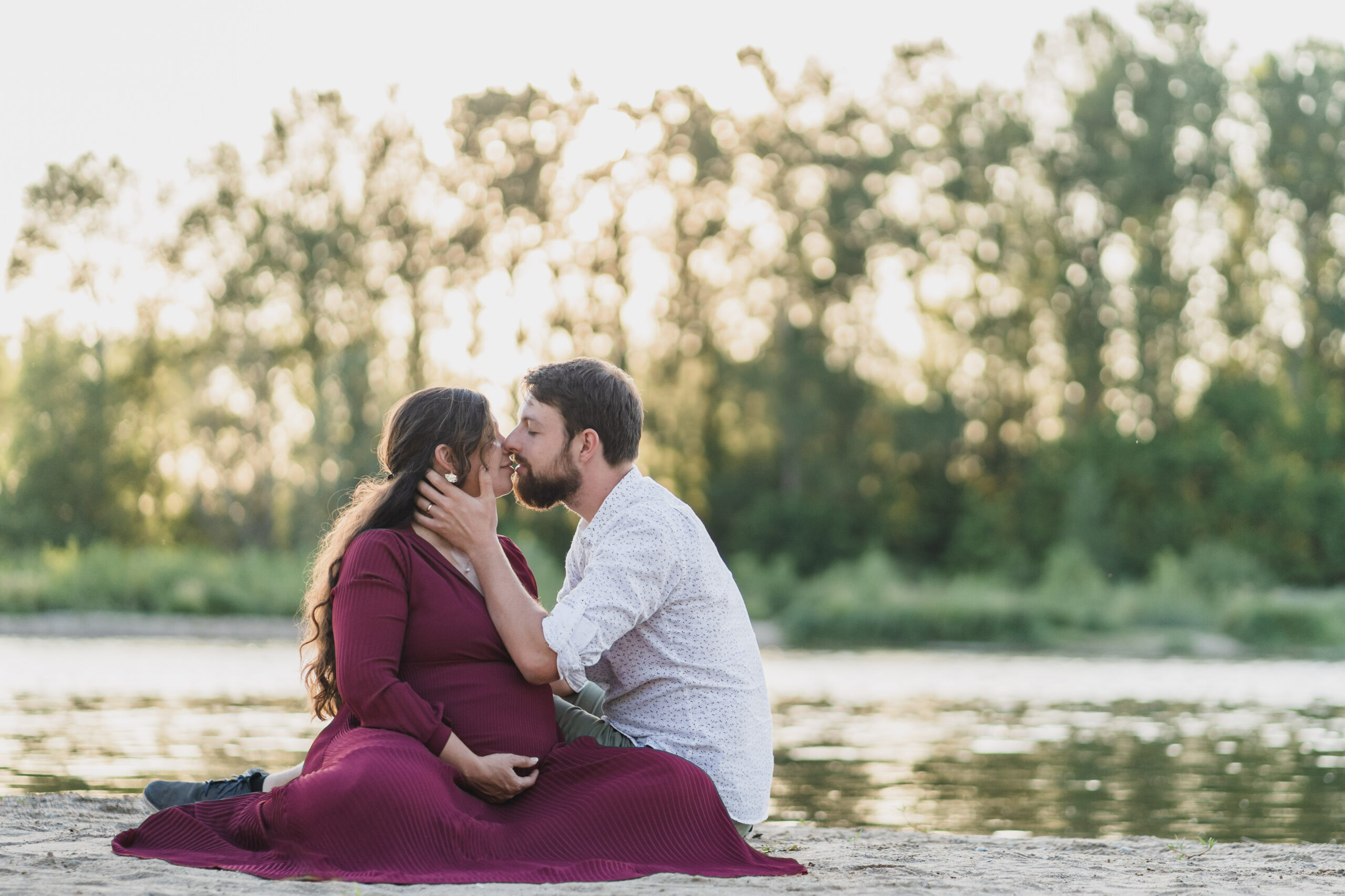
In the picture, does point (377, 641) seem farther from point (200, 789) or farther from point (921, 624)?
point (921, 624)

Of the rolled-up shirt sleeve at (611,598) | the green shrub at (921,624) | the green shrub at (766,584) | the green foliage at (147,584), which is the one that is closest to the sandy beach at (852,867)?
the rolled-up shirt sleeve at (611,598)

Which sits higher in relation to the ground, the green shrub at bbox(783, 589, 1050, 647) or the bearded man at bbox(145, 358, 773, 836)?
the bearded man at bbox(145, 358, 773, 836)

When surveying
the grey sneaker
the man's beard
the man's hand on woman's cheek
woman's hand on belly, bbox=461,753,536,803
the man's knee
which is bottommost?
the grey sneaker

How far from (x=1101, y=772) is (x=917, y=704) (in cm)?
489

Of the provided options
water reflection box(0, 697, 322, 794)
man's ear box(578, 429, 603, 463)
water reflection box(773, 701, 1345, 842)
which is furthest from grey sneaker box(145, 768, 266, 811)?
water reflection box(773, 701, 1345, 842)

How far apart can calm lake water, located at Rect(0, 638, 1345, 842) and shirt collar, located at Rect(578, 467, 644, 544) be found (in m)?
2.81

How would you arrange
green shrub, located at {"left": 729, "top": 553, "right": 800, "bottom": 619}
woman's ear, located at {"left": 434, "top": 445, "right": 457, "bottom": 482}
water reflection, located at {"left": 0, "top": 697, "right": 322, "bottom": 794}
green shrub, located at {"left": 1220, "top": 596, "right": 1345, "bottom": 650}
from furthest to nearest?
green shrub, located at {"left": 729, "top": 553, "right": 800, "bottom": 619}
green shrub, located at {"left": 1220, "top": 596, "right": 1345, "bottom": 650}
water reflection, located at {"left": 0, "top": 697, "right": 322, "bottom": 794}
woman's ear, located at {"left": 434, "top": 445, "right": 457, "bottom": 482}

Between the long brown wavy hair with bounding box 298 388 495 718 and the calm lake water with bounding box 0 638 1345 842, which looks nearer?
the long brown wavy hair with bounding box 298 388 495 718

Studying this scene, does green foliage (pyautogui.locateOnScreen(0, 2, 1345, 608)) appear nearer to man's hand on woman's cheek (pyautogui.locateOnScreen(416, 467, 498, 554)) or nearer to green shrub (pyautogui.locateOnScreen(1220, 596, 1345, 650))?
green shrub (pyautogui.locateOnScreen(1220, 596, 1345, 650))

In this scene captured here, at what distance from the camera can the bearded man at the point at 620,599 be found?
4.06 m

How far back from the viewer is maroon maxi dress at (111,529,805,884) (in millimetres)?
3920

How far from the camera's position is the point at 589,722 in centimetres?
445

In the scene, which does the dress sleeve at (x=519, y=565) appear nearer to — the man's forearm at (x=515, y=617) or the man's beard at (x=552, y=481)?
the man's beard at (x=552, y=481)

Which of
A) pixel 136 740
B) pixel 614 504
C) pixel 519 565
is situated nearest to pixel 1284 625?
pixel 136 740
